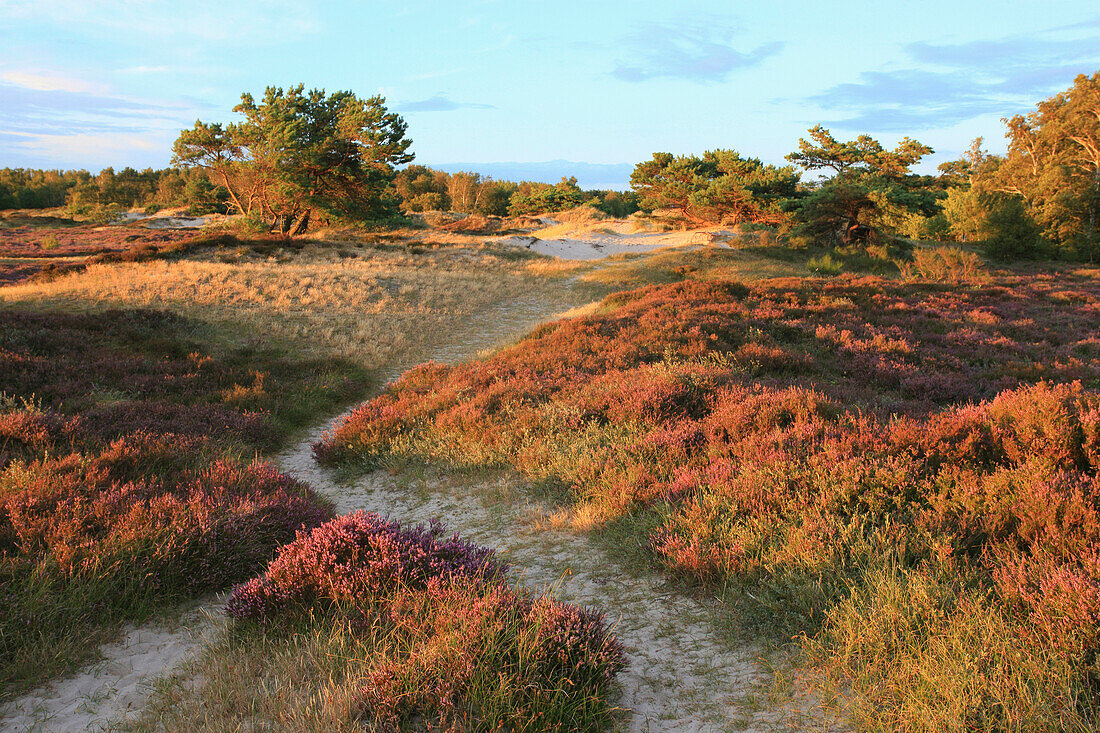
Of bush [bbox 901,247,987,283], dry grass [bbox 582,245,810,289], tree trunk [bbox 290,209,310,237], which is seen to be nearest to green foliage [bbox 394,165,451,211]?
tree trunk [bbox 290,209,310,237]

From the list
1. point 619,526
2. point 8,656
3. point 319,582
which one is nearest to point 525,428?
point 619,526

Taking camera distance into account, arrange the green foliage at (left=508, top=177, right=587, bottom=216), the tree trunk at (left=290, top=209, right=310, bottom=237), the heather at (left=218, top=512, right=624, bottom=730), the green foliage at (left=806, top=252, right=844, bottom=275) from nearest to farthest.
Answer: the heather at (left=218, top=512, right=624, bottom=730), the green foliage at (left=806, top=252, right=844, bottom=275), the tree trunk at (left=290, top=209, right=310, bottom=237), the green foliage at (left=508, top=177, right=587, bottom=216)

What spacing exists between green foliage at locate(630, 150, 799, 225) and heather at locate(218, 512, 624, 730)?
3193 cm

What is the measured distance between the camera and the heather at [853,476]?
8.23ft

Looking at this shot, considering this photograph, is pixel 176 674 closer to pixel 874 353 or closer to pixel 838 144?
pixel 874 353

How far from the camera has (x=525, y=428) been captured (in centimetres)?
686

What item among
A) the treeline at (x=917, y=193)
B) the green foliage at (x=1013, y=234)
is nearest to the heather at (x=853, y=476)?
the treeline at (x=917, y=193)

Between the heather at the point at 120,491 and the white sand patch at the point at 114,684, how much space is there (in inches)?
5.3

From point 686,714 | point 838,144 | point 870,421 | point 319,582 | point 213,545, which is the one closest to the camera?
point 686,714

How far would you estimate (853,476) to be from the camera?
4148 millimetres

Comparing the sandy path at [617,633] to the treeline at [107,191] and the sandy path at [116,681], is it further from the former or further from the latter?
the treeline at [107,191]

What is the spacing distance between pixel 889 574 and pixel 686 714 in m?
1.58

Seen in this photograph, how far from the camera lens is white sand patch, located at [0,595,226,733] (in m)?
2.57

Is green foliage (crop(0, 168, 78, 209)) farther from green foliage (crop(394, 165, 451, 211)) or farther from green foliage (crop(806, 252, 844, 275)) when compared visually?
green foliage (crop(806, 252, 844, 275))
